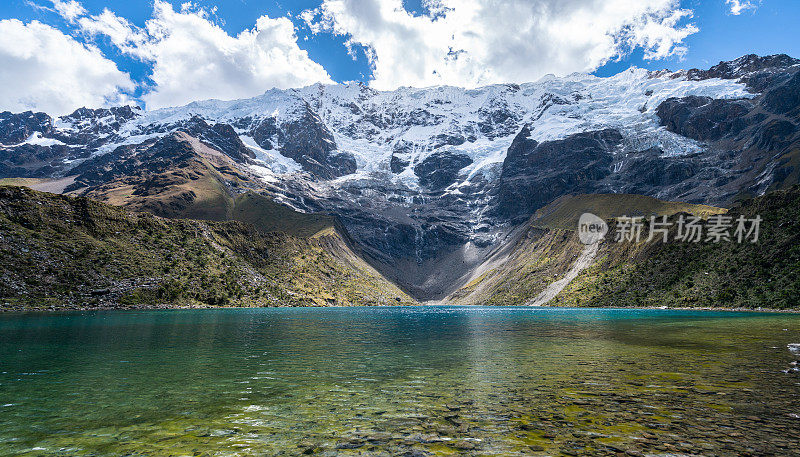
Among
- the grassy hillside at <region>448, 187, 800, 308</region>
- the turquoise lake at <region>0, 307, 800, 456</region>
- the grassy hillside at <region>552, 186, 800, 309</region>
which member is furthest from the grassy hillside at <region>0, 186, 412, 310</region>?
the grassy hillside at <region>552, 186, 800, 309</region>

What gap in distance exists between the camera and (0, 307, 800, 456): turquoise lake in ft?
41.2

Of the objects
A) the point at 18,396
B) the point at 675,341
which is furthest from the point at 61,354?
the point at 675,341

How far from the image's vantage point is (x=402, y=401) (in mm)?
18297

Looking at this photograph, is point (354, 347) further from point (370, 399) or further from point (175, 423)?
point (175, 423)

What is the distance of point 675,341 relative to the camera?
39562 millimetres

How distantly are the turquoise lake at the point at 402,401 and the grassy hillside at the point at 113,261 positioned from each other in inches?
2890

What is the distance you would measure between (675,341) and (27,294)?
11912cm

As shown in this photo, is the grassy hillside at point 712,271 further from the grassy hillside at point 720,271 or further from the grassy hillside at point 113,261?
the grassy hillside at point 113,261

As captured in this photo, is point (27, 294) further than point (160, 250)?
No

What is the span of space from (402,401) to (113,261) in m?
120

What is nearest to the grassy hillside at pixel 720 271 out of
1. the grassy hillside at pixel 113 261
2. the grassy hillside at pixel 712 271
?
the grassy hillside at pixel 712 271

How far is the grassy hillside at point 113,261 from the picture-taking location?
9238 cm

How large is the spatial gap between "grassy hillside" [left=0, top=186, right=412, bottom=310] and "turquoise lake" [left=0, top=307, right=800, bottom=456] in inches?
2890

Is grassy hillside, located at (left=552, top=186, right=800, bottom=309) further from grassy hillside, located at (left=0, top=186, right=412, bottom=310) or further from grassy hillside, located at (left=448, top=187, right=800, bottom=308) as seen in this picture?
grassy hillside, located at (left=0, top=186, right=412, bottom=310)
